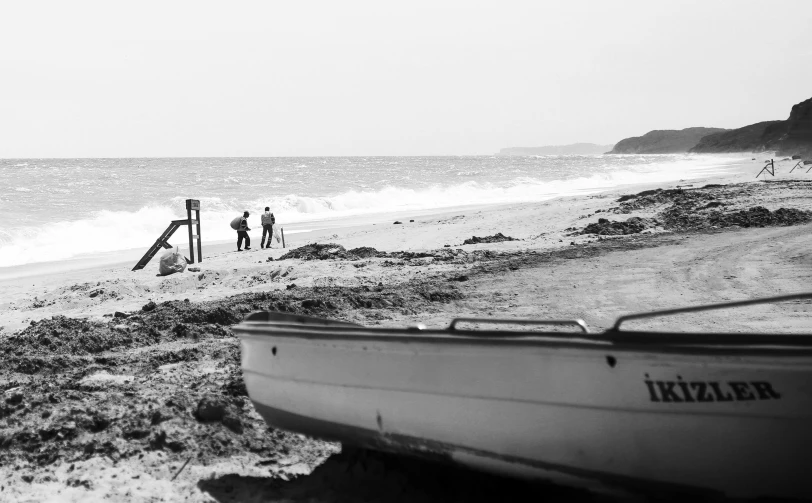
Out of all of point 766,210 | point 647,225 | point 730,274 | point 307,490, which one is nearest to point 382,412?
point 307,490

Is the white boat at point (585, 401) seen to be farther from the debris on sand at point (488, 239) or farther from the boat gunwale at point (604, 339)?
the debris on sand at point (488, 239)

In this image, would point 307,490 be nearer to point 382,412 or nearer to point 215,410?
point 382,412

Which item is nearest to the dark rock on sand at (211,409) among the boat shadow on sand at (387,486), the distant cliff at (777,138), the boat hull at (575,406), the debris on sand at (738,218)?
the boat shadow on sand at (387,486)

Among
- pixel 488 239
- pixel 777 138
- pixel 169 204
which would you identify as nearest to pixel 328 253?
pixel 488 239

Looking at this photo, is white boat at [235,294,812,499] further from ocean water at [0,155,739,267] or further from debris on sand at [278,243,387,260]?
ocean water at [0,155,739,267]

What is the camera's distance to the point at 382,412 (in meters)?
4.02

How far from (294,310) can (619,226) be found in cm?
871

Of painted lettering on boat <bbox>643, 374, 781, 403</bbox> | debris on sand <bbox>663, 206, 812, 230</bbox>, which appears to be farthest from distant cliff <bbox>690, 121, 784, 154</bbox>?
painted lettering on boat <bbox>643, 374, 781, 403</bbox>

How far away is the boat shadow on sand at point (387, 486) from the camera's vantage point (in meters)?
4.05

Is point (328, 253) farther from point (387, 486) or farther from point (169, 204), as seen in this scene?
point (169, 204)

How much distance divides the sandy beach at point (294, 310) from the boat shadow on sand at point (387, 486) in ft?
0.04

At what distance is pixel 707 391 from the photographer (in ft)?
10.7

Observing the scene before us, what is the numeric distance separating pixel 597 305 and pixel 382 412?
5.19 meters

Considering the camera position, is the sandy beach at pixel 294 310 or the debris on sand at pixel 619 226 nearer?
the sandy beach at pixel 294 310
